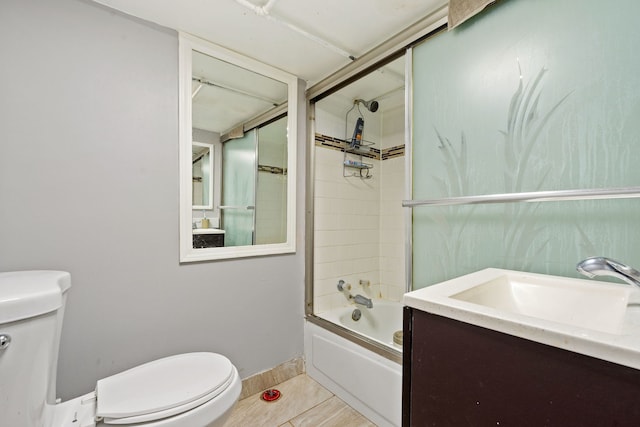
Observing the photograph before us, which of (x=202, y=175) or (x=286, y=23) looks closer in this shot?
(x=286, y=23)

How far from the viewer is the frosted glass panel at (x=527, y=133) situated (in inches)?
36.9

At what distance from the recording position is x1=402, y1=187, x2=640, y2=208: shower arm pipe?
2.62ft

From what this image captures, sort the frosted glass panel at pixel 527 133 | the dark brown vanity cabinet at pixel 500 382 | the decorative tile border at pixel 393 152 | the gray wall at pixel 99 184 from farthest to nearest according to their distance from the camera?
the decorative tile border at pixel 393 152 < the gray wall at pixel 99 184 < the frosted glass panel at pixel 527 133 < the dark brown vanity cabinet at pixel 500 382

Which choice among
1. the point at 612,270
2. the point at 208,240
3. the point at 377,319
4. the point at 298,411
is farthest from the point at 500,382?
the point at 377,319

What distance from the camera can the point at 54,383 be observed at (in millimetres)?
1024

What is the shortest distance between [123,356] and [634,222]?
2164 mm

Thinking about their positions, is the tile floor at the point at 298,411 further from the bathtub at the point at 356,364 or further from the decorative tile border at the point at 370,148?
the decorative tile border at the point at 370,148

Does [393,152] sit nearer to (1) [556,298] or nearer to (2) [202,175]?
(2) [202,175]

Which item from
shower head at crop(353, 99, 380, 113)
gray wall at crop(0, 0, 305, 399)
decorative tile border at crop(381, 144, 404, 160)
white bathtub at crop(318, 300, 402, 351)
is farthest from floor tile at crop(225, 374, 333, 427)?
shower head at crop(353, 99, 380, 113)

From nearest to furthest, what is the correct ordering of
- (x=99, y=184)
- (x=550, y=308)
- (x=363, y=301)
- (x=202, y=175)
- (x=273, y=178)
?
(x=550, y=308) → (x=99, y=184) → (x=202, y=175) → (x=273, y=178) → (x=363, y=301)

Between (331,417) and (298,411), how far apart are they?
0.63 feet

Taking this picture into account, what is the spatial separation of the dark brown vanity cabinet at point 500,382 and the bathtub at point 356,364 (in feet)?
2.34

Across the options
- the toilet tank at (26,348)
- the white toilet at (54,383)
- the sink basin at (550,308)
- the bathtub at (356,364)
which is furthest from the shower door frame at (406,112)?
the toilet tank at (26,348)

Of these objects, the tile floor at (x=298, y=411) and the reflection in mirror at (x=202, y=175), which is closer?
the tile floor at (x=298, y=411)
